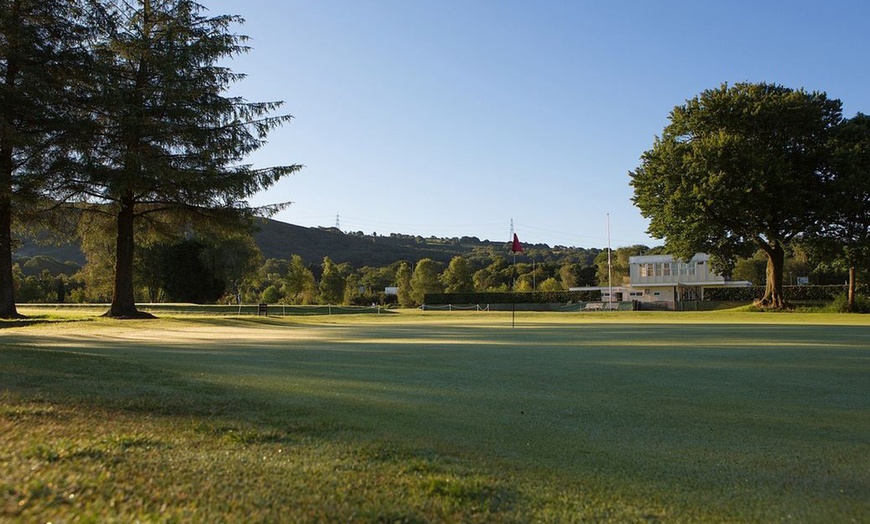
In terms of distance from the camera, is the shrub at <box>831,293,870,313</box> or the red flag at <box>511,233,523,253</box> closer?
the red flag at <box>511,233,523,253</box>

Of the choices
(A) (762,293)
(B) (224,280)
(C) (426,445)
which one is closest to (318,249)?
(B) (224,280)

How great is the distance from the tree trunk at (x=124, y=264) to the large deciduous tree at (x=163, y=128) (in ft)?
0.15

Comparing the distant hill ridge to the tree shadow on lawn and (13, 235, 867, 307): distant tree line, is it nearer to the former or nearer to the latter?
(13, 235, 867, 307): distant tree line

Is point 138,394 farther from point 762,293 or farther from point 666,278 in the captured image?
point 666,278

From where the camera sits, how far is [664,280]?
81.6 m

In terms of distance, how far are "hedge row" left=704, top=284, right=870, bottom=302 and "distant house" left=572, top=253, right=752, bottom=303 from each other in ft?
11.9

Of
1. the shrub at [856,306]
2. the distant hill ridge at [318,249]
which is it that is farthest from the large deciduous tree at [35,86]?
the distant hill ridge at [318,249]

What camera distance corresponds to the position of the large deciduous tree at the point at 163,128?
24.6 metres

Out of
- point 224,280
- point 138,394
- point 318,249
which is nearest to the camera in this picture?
point 138,394

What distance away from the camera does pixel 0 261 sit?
86.4 ft

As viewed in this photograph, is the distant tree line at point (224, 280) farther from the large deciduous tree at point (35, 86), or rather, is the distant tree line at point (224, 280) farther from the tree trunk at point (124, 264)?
the large deciduous tree at point (35, 86)

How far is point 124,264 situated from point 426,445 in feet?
90.8

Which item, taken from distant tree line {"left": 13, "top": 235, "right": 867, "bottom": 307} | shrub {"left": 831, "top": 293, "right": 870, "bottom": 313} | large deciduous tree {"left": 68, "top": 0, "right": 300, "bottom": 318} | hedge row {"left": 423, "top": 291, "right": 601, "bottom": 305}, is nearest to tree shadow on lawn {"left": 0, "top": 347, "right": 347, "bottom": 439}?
large deciduous tree {"left": 68, "top": 0, "right": 300, "bottom": 318}

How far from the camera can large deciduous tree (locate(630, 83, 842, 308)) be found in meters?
37.0
